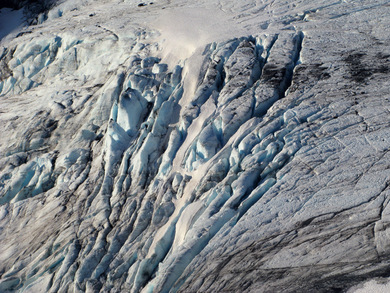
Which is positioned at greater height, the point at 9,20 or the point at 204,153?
the point at 9,20

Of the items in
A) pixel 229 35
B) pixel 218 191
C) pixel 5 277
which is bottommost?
pixel 5 277

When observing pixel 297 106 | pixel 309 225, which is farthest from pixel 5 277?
pixel 297 106

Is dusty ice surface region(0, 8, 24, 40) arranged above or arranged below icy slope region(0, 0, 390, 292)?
above

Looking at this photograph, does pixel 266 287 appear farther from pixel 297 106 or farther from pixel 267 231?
pixel 297 106

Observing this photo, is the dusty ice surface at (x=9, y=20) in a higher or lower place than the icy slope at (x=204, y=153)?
higher

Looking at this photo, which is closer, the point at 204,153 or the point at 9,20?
the point at 204,153

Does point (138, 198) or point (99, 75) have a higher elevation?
point (99, 75)

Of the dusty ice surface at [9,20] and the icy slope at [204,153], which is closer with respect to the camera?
the icy slope at [204,153]

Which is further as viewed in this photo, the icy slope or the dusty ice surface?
the dusty ice surface
